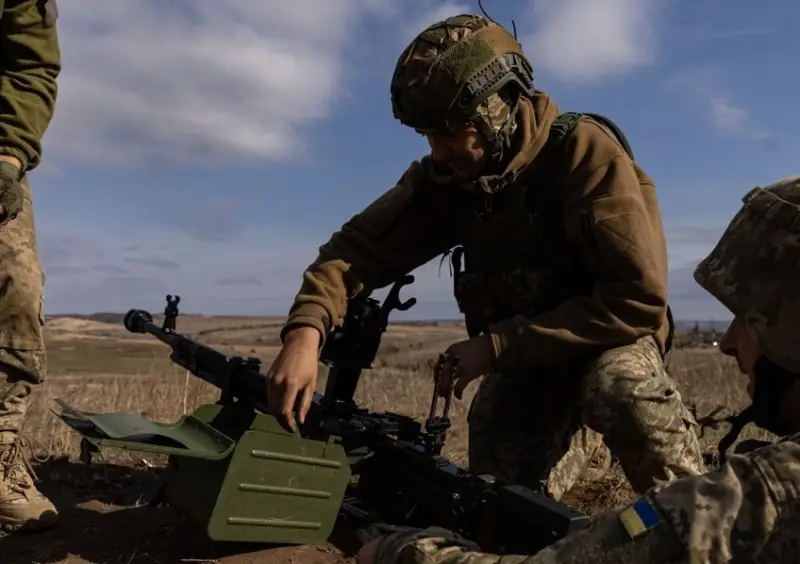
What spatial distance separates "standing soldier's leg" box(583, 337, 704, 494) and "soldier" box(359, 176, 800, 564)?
1292 mm

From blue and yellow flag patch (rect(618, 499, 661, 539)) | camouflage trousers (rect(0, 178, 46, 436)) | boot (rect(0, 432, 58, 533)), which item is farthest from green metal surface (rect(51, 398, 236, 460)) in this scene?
blue and yellow flag patch (rect(618, 499, 661, 539))

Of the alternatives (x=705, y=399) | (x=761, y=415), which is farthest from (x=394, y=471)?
(x=705, y=399)

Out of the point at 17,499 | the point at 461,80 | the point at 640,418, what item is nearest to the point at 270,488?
the point at 17,499

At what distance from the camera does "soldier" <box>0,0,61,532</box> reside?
12.7 feet

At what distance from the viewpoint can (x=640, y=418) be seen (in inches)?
143

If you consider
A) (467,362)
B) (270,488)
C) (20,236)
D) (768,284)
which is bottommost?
(270,488)

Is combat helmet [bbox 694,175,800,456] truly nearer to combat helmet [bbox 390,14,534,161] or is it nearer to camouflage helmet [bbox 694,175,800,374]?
camouflage helmet [bbox 694,175,800,374]

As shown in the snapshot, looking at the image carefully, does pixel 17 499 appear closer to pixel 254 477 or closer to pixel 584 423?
pixel 254 477

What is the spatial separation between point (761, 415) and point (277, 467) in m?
1.84

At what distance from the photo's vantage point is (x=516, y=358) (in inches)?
150

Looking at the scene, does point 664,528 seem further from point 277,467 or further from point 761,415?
point 277,467

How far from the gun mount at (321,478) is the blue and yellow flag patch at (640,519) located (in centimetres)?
90

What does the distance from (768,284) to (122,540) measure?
279cm

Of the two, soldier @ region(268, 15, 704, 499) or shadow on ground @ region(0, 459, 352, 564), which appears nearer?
shadow on ground @ region(0, 459, 352, 564)
